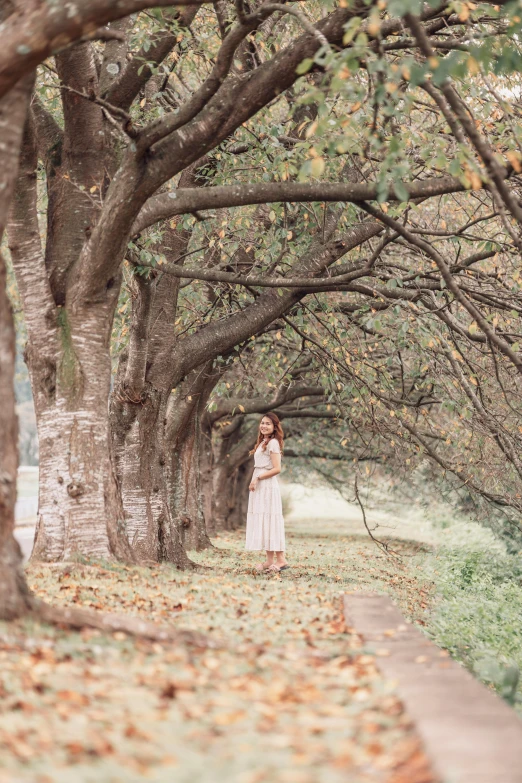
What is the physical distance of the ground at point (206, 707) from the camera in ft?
9.80

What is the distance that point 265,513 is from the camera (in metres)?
11.3

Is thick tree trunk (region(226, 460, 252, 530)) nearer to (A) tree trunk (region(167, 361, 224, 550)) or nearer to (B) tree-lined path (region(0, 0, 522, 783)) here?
(B) tree-lined path (region(0, 0, 522, 783))

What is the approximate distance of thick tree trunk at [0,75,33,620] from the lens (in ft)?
16.0

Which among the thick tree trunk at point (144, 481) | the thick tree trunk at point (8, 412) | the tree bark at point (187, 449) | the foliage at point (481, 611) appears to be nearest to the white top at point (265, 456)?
the thick tree trunk at point (144, 481)

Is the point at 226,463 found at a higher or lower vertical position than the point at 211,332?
lower

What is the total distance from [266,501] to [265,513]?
187mm

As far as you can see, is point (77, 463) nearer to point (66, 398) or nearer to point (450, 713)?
point (66, 398)

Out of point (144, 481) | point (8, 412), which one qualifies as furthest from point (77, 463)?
point (144, 481)

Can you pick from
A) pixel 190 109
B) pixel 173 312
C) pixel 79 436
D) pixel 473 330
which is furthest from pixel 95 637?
pixel 173 312

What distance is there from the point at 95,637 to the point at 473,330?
17.8 feet

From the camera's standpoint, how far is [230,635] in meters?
5.40

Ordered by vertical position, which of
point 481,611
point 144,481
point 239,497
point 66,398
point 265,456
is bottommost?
point 481,611

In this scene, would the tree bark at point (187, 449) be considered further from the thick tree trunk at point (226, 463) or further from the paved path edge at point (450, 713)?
the thick tree trunk at point (226, 463)

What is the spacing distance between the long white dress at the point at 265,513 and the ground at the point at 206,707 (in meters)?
4.93
